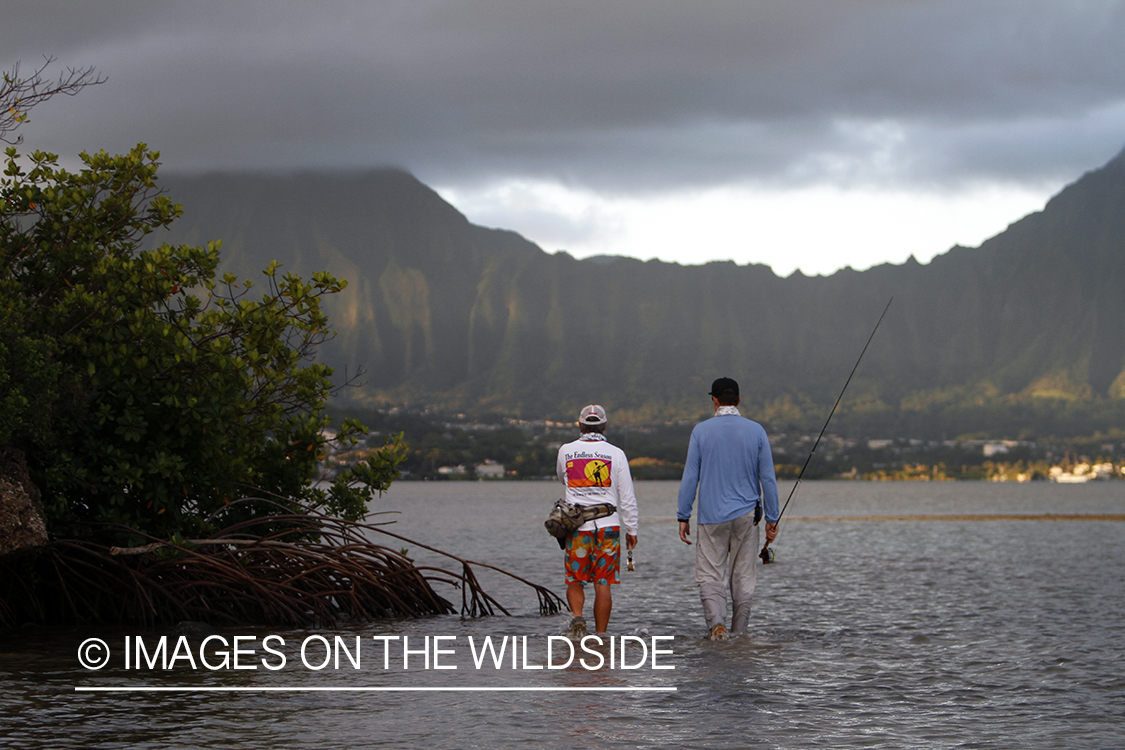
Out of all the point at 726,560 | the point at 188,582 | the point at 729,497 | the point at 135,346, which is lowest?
the point at 188,582

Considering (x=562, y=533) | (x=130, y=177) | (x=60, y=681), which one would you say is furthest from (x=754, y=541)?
(x=130, y=177)

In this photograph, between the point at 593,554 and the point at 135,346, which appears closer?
the point at 593,554

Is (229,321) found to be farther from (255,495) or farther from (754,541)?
(754,541)

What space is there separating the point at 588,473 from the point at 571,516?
49 cm

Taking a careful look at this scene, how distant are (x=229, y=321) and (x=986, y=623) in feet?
35.8

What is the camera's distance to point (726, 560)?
12.6 metres

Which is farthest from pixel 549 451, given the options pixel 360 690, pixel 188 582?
pixel 360 690

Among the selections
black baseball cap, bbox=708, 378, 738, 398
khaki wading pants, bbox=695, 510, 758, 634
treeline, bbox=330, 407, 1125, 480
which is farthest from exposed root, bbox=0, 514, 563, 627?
treeline, bbox=330, 407, 1125, 480

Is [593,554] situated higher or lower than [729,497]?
lower
